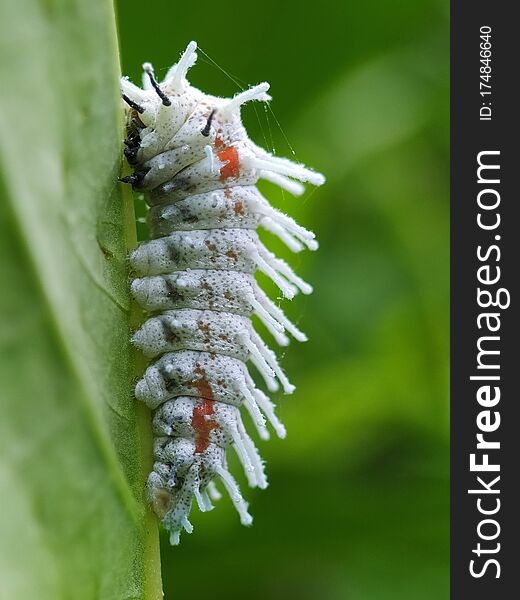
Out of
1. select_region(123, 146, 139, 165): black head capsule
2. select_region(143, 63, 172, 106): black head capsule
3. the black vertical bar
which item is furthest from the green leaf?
the black vertical bar

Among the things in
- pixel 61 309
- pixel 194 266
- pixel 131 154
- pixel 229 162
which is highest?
pixel 229 162

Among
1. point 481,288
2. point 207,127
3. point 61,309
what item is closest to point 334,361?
point 481,288

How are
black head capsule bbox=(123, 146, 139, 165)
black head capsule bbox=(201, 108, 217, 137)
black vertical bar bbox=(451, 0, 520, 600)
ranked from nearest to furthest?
black head capsule bbox=(123, 146, 139, 165) → black head capsule bbox=(201, 108, 217, 137) → black vertical bar bbox=(451, 0, 520, 600)

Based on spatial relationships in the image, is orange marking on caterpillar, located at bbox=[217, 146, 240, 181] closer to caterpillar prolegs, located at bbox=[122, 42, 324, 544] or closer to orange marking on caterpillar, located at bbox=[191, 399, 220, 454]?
caterpillar prolegs, located at bbox=[122, 42, 324, 544]

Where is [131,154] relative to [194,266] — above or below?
above

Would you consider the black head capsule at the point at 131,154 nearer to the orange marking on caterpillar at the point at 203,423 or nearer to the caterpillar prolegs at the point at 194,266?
the caterpillar prolegs at the point at 194,266

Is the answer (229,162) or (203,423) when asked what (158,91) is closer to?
(229,162)

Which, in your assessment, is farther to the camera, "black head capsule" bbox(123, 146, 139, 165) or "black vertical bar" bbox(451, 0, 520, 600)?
"black vertical bar" bbox(451, 0, 520, 600)
